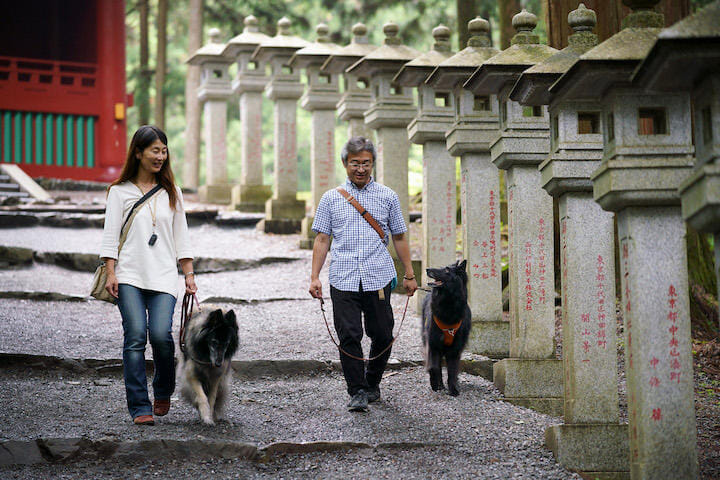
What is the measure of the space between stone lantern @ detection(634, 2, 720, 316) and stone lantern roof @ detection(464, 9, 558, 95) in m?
2.94

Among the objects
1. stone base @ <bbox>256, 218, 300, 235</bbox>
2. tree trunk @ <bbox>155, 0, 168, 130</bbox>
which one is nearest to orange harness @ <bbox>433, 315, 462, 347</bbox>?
stone base @ <bbox>256, 218, 300, 235</bbox>

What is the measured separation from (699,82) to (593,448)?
265cm

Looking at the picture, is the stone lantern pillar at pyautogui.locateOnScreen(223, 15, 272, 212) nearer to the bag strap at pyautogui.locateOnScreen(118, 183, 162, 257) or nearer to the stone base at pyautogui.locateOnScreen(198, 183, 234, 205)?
the stone base at pyautogui.locateOnScreen(198, 183, 234, 205)

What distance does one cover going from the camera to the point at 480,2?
1936 cm

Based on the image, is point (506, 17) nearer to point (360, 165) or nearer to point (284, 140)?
point (284, 140)

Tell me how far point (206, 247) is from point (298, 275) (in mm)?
2516

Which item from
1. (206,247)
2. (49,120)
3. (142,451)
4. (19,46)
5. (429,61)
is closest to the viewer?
(142,451)

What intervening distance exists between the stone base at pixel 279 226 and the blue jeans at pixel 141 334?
947 centimetres

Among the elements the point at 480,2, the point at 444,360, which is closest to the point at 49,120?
the point at 480,2

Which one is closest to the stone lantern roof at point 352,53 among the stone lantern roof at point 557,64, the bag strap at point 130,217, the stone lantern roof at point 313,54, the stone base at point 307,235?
the stone lantern roof at point 313,54

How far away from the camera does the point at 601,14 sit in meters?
10.3

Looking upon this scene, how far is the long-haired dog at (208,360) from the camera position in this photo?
6.30m

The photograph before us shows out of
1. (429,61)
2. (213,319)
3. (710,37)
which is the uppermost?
(429,61)

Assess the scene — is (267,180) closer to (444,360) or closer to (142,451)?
(444,360)
